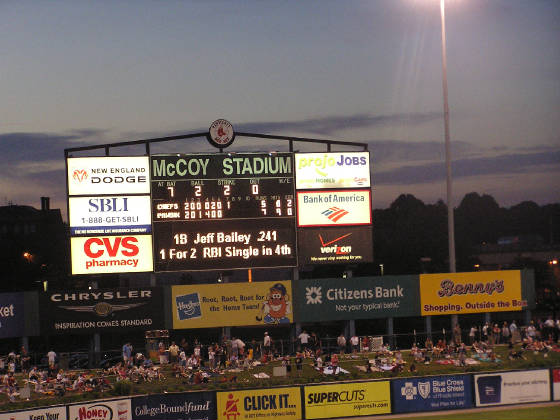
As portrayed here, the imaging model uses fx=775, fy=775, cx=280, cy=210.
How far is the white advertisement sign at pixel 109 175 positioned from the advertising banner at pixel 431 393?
1295cm

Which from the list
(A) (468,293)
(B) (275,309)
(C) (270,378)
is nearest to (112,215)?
(B) (275,309)

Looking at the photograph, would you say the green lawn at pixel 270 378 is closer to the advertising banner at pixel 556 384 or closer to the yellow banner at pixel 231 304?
the advertising banner at pixel 556 384

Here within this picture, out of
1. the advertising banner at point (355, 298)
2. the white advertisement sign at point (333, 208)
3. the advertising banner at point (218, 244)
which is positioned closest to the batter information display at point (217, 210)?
the advertising banner at point (218, 244)

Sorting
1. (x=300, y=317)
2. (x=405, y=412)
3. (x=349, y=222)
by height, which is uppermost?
(x=349, y=222)

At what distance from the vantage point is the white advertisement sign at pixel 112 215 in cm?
3161

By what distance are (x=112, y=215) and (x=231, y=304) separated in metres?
6.44

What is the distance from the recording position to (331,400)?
83.9 ft

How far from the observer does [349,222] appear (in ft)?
109

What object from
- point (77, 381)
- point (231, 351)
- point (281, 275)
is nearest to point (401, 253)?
point (281, 275)

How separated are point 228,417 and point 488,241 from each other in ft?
292

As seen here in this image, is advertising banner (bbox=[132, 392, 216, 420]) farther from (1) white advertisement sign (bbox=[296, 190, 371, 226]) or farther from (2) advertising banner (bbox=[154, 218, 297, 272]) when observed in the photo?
(1) white advertisement sign (bbox=[296, 190, 371, 226])

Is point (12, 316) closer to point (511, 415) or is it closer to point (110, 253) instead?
point (110, 253)

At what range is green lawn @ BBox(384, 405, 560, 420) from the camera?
82.8 feet

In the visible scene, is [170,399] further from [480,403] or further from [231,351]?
[480,403]
